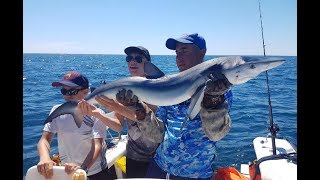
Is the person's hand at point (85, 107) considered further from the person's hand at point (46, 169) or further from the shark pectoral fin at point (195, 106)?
the shark pectoral fin at point (195, 106)

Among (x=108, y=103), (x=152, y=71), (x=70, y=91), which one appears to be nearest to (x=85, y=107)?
(x=108, y=103)

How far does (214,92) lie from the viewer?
114 inches

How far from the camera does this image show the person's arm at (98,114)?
3787 millimetres

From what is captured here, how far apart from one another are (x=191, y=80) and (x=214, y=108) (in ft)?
1.23

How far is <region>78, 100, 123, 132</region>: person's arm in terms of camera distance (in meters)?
3.79

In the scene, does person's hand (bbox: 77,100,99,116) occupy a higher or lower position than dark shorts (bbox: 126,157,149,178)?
higher

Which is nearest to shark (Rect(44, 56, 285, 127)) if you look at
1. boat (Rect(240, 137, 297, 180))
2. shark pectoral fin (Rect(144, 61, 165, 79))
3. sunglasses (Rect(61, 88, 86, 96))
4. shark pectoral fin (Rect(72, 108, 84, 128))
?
shark pectoral fin (Rect(144, 61, 165, 79))

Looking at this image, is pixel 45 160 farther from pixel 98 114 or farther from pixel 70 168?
pixel 98 114

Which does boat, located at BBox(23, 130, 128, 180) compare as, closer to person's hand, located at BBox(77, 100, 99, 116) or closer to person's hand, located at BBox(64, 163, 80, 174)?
person's hand, located at BBox(64, 163, 80, 174)

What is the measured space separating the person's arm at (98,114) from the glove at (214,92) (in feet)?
4.95

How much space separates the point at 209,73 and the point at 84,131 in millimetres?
1955

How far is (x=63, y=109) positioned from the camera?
12.5ft
